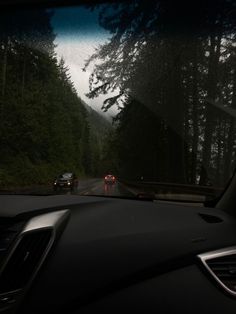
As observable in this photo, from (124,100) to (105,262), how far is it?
93 centimetres

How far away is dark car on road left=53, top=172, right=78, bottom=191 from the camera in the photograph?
302 cm

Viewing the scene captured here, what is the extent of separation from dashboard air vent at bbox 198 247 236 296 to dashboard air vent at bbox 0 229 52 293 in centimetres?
76

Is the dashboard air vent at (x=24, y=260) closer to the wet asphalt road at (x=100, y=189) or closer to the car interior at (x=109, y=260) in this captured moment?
the car interior at (x=109, y=260)

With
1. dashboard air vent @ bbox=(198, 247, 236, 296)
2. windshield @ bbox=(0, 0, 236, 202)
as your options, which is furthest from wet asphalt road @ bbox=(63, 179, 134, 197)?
dashboard air vent @ bbox=(198, 247, 236, 296)

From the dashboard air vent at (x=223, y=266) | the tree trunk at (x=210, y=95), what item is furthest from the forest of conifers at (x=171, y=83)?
the dashboard air vent at (x=223, y=266)

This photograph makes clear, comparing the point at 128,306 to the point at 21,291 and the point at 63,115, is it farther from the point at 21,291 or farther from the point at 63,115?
the point at 63,115

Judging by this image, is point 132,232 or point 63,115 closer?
point 132,232

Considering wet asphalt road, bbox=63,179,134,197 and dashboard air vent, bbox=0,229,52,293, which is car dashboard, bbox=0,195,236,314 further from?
wet asphalt road, bbox=63,179,134,197

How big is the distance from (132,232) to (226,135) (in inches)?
28.9

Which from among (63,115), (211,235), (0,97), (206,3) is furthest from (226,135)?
(0,97)

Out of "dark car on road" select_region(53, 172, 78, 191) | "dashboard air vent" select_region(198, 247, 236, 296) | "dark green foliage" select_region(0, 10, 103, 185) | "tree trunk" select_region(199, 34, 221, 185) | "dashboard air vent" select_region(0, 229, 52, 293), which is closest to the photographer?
"dashboard air vent" select_region(0, 229, 52, 293)

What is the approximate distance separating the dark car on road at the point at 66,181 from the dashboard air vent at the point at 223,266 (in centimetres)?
86

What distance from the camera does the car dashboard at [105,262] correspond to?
2297mm

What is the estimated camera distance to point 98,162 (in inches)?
117
